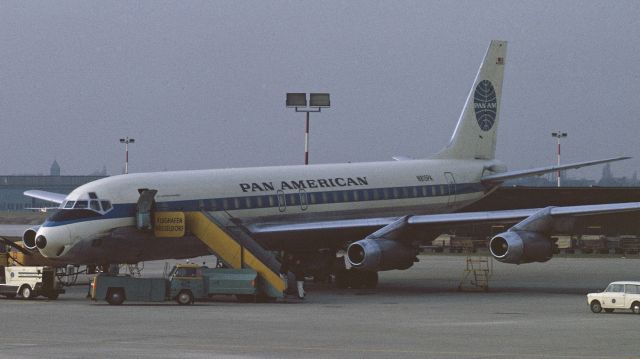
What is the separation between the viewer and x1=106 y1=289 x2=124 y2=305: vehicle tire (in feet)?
145

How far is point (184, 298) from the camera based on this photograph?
44.3 meters

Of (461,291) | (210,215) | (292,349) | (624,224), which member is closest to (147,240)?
(210,215)

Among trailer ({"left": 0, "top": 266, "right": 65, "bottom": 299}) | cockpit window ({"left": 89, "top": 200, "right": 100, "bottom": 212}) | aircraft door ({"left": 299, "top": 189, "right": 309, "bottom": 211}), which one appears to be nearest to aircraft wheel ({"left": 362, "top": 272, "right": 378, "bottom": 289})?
aircraft door ({"left": 299, "top": 189, "right": 309, "bottom": 211})

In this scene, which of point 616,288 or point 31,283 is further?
point 31,283

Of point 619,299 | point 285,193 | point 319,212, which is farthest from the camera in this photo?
point 319,212

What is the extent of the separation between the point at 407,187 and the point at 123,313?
22.5 metres

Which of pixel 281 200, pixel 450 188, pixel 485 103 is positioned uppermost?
pixel 485 103

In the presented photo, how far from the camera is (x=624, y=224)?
102 m

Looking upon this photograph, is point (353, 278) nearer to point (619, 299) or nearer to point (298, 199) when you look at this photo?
point (298, 199)

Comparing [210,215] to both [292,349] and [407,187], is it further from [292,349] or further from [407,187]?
[292,349]

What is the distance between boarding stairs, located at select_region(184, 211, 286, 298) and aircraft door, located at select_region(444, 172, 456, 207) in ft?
46.6

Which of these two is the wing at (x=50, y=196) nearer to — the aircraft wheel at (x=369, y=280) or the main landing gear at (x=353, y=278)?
the main landing gear at (x=353, y=278)

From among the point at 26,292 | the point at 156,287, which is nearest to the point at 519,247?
the point at 156,287

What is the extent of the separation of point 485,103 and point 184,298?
2635cm
